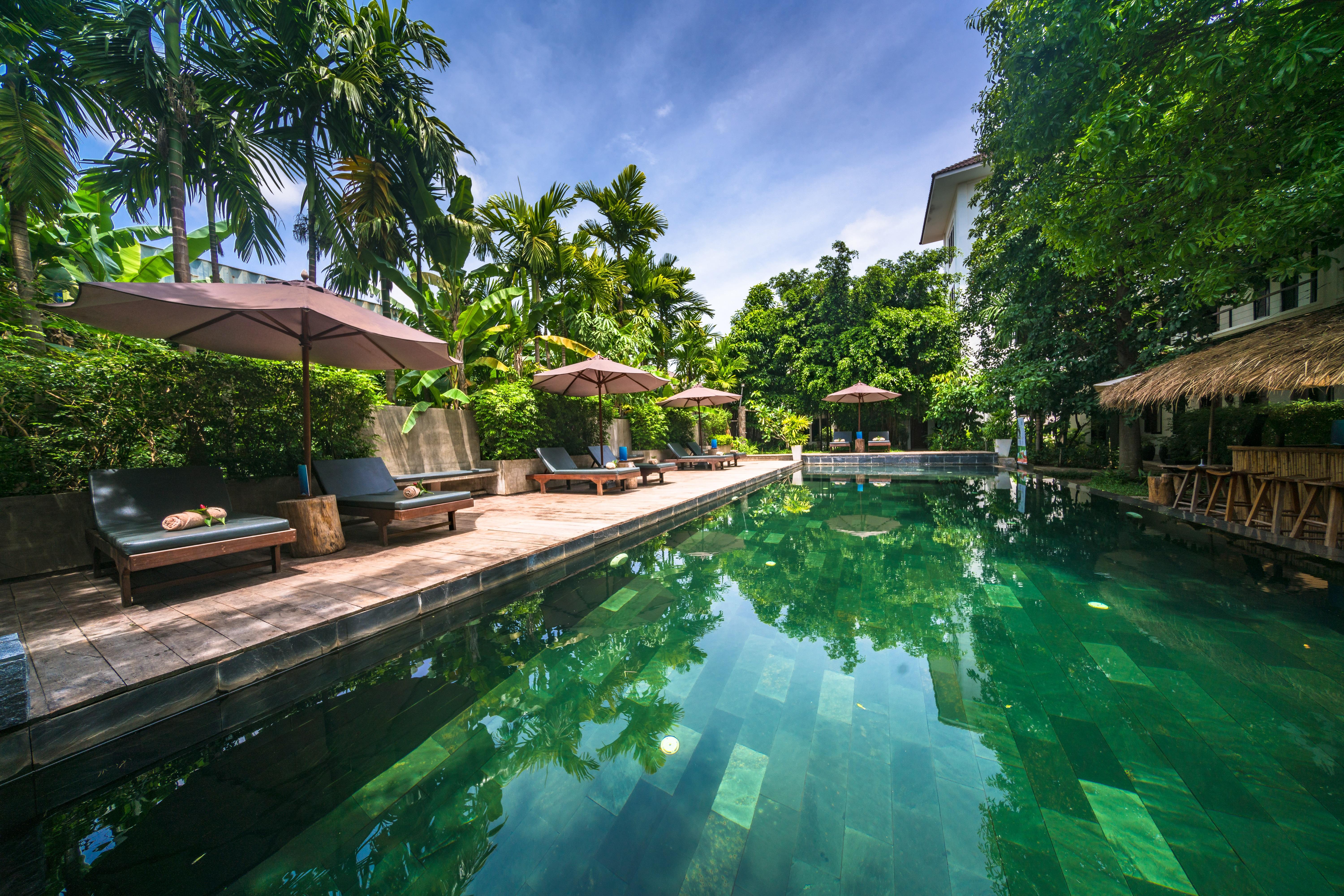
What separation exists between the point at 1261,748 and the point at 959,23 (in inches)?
452

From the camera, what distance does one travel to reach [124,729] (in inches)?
82.7

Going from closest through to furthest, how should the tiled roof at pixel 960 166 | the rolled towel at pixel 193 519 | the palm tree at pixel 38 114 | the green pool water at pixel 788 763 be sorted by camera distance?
the green pool water at pixel 788 763
the rolled towel at pixel 193 519
the palm tree at pixel 38 114
the tiled roof at pixel 960 166

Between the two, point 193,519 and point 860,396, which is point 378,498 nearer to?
point 193,519

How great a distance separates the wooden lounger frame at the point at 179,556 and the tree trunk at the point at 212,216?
570 centimetres

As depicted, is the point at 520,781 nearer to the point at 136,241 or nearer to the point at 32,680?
the point at 32,680

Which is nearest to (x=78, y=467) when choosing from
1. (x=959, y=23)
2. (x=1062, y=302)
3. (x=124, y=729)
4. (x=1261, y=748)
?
(x=124, y=729)

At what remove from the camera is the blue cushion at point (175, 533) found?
3.04 m

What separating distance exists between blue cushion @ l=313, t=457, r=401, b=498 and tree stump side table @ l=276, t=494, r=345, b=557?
0.72 metres

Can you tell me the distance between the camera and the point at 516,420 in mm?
9164

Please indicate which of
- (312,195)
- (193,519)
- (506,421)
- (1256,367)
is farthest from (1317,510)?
(312,195)

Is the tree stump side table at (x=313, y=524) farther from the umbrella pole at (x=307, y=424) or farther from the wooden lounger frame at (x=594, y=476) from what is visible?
the wooden lounger frame at (x=594, y=476)

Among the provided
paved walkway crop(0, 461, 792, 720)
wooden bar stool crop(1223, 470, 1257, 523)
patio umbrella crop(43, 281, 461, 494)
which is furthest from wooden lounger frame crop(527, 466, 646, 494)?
wooden bar stool crop(1223, 470, 1257, 523)

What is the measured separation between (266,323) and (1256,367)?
1159 cm

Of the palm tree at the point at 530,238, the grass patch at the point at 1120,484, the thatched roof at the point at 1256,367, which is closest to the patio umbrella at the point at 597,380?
the palm tree at the point at 530,238
